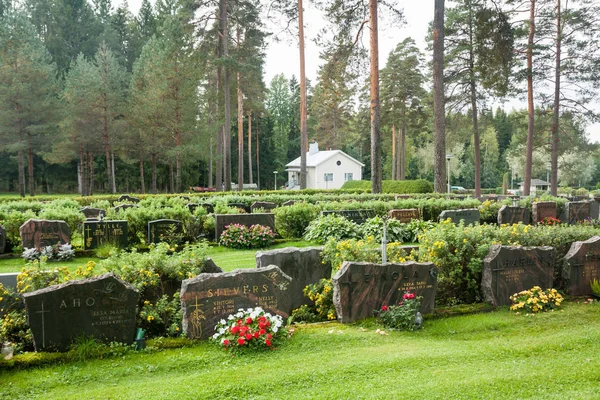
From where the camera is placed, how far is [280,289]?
598 centimetres

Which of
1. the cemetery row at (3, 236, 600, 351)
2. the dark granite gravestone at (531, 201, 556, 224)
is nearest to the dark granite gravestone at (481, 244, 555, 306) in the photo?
the cemetery row at (3, 236, 600, 351)

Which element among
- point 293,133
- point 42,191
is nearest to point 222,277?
point 42,191

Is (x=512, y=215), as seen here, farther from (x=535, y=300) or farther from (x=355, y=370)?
(x=355, y=370)

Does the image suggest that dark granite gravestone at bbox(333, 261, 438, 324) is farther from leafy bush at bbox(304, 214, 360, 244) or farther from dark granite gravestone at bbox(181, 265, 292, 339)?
leafy bush at bbox(304, 214, 360, 244)

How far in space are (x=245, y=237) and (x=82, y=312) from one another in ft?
26.3

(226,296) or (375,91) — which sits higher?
(375,91)

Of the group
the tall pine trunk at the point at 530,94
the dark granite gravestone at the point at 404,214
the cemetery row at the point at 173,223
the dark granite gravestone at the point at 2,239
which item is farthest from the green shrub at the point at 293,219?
the tall pine trunk at the point at 530,94

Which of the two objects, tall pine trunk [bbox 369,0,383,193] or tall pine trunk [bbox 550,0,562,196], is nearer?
tall pine trunk [bbox 369,0,383,193]

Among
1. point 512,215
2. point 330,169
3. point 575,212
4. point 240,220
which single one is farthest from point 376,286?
point 330,169

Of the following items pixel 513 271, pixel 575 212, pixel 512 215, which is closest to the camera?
pixel 513 271

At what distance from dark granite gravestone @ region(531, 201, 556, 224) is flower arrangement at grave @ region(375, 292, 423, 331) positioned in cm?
1318

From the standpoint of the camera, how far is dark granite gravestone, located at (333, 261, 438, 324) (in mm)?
6188

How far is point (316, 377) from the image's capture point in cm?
444

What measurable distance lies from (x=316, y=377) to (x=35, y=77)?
36.3m
